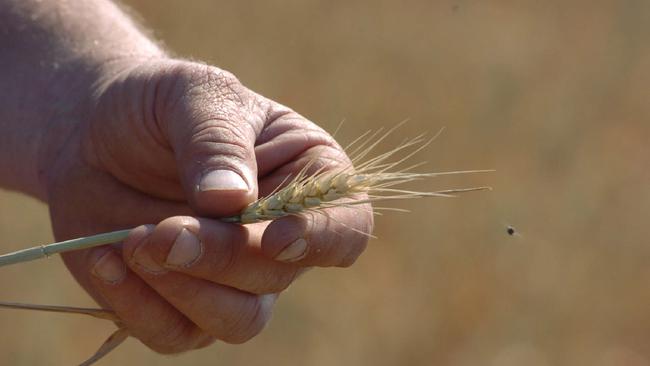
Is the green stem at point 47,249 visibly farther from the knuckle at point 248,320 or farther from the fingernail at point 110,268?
the knuckle at point 248,320

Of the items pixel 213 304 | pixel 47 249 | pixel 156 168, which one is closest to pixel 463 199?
pixel 156 168

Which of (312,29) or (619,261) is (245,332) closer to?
(619,261)

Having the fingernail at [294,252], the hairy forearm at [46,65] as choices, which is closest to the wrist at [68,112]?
the hairy forearm at [46,65]

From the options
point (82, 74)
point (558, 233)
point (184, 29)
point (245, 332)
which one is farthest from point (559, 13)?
point (245, 332)

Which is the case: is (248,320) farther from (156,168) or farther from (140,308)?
(156,168)

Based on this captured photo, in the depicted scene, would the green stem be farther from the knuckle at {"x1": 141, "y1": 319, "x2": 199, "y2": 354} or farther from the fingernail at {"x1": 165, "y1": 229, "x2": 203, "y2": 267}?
the knuckle at {"x1": 141, "y1": 319, "x2": 199, "y2": 354}
